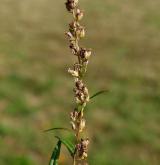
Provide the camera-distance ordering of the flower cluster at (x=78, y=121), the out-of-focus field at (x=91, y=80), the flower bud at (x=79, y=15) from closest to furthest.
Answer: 1. the flower cluster at (x=78, y=121)
2. the flower bud at (x=79, y=15)
3. the out-of-focus field at (x=91, y=80)

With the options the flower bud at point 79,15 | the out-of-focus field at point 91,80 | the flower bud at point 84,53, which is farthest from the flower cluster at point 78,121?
the out-of-focus field at point 91,80

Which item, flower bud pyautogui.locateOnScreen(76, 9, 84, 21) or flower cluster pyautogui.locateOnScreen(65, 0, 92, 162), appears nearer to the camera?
flower cluster pyautogui.locateOnScreen(65, 0, 92, 162)

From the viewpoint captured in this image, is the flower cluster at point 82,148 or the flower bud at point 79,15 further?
the flower bud at point 79,15

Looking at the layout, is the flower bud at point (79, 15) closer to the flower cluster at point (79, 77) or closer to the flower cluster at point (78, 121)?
the flower cluster at point (79, 77)

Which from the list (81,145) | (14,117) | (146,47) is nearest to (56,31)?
(146,47)

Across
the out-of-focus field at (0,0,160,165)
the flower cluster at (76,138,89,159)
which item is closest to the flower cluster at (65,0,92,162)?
the flower cluster at (76,138,89,159)

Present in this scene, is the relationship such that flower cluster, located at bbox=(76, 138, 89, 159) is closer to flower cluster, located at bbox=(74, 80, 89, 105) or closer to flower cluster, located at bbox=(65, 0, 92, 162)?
flower cluster, located at bbox=(65, 0, 92, 162)

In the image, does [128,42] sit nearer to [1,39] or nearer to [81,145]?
[1,39]

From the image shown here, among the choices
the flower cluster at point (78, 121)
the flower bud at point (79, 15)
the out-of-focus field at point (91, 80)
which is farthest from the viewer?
the out-of-focus field at point (91, 80)

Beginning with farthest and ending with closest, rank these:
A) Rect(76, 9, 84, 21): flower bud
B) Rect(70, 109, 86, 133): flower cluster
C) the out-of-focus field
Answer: the out-of-focus field → Rect(76, 9, 84, 21): flower bud → Rect(70, 109, 86, 133): flower cluster
